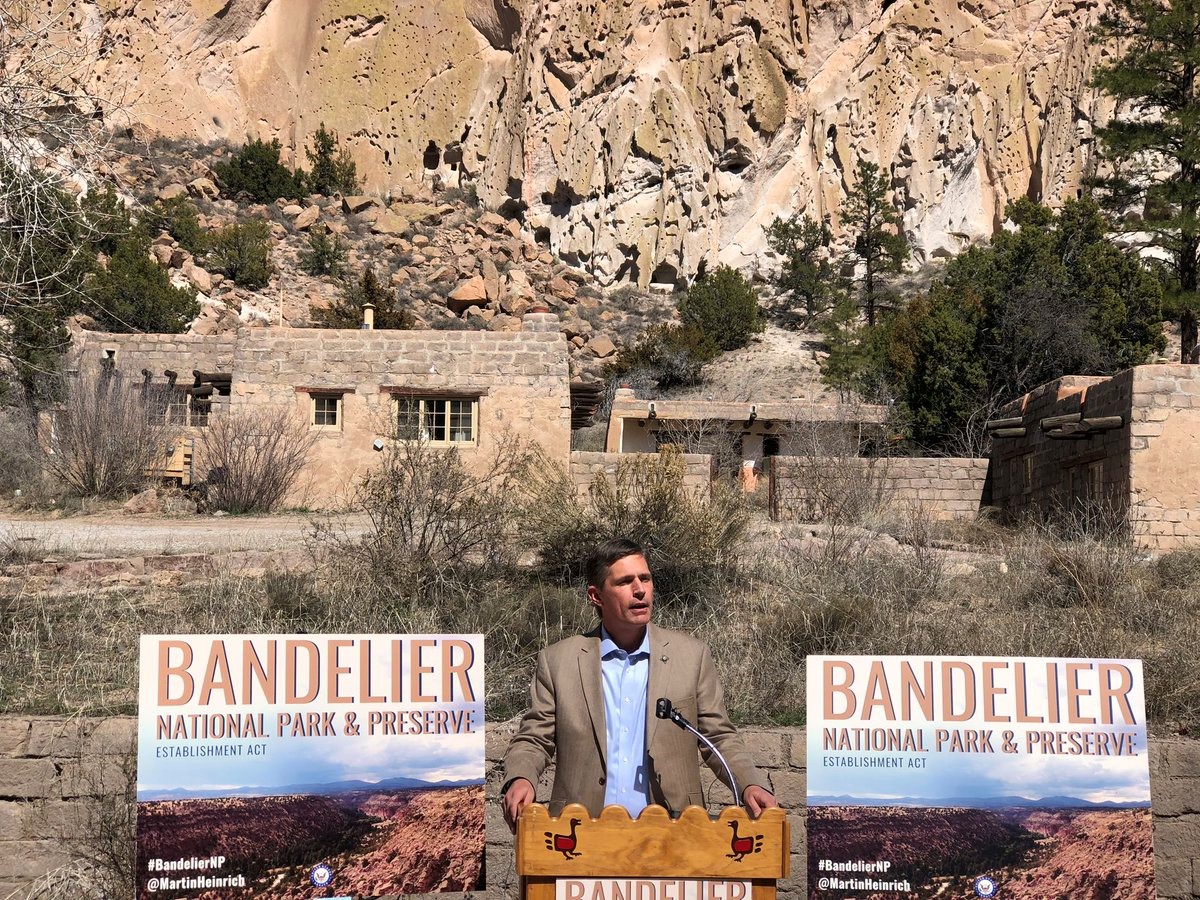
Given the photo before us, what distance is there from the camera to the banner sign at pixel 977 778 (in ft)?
15.5

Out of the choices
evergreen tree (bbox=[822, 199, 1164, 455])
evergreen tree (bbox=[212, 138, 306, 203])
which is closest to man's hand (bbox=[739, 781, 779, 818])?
evergreen tree (bbox=[822, 199, 1164, 455])

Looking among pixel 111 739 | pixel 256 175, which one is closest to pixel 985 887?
pixel 111 739

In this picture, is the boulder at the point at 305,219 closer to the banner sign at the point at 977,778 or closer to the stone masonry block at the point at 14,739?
the stone masonry block at the point at 14,739

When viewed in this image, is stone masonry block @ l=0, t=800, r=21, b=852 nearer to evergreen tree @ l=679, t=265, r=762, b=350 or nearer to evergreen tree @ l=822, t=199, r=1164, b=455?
evergreen tree @ l=822, t=199, r=1164, b=455

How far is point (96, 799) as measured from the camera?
571 centimetres

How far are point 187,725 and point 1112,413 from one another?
43.8 ft

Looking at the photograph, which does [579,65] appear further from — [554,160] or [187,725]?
[187,725]

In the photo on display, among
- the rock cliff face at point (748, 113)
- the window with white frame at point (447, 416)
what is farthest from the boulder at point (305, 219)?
the window with white frame at point (447, 416)

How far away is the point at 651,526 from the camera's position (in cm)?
1050

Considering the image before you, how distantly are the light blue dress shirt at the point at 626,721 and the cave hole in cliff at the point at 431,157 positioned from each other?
55895mm

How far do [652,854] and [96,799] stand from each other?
3.37m

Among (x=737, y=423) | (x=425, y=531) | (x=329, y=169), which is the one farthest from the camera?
(x=329, y=169)

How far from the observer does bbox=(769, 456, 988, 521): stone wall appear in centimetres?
1680

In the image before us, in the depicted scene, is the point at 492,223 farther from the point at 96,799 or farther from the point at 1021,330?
the point at 96,799
